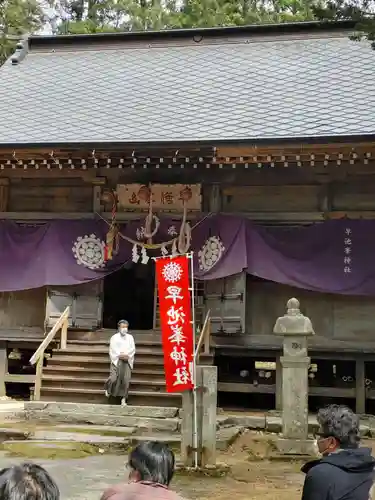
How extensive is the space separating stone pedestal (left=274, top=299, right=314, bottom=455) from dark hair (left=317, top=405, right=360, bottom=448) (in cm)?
499

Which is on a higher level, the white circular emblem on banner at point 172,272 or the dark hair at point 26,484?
the white circular emblem on banner at point 172,272

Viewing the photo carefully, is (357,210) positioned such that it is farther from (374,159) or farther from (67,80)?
(67,80)

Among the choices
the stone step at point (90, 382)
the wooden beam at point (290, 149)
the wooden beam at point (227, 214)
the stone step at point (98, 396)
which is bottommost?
the stone step at point (98, 396)

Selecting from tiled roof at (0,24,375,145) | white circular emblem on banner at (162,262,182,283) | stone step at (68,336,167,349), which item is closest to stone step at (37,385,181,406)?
stone step at (68,336,167,349)

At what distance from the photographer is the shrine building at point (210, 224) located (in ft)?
36.9

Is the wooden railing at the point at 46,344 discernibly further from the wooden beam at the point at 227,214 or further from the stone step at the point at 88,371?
the wooden beam at the point at 227,214

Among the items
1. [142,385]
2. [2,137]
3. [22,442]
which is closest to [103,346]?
[142,385]

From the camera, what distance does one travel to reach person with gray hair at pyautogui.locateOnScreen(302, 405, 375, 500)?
2.91 m

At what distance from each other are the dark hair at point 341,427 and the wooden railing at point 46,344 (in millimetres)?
8320

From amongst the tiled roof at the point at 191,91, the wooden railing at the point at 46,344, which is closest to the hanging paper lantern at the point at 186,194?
the tiled roof at the point at 191,91

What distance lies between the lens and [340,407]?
129 inches

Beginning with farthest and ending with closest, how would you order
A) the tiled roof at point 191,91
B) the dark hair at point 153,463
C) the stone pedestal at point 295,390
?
1. the tiled roof at point 191,91
2. the stone pedestal at point 295,390
3. the dark hair at point 153,463

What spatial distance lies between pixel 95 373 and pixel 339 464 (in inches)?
349

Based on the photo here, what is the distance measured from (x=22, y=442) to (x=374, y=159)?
23.3 feet
